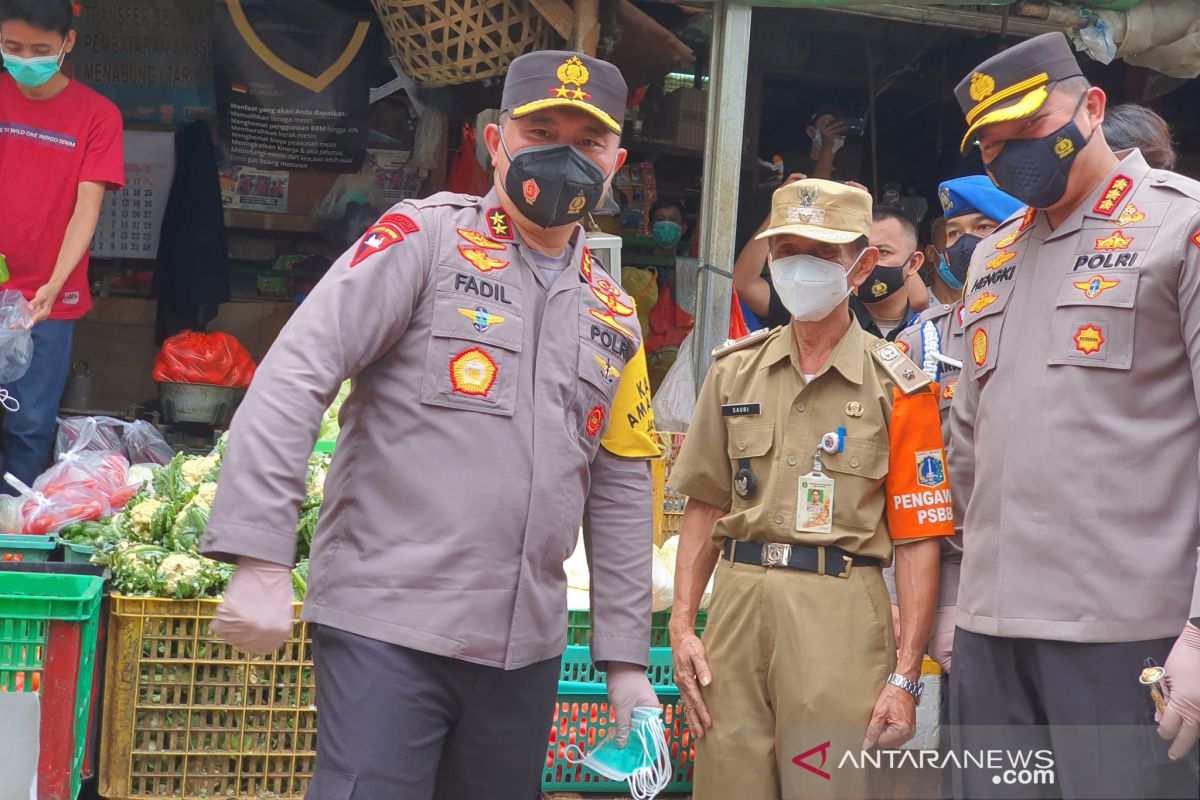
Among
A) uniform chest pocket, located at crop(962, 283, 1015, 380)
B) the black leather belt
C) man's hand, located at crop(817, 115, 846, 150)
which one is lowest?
the black leather belt

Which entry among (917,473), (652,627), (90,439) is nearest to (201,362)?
(90,439)

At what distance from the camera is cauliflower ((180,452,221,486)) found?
16.8 feet

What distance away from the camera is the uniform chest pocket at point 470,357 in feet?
9.04

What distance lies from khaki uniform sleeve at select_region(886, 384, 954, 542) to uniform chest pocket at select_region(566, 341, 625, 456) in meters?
0.94

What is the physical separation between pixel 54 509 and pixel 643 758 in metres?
3.23

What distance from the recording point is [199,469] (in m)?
5.19

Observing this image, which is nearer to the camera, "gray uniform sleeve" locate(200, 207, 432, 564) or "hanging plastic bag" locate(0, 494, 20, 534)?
"gray uniform sleeve" locate(200, 207, 432, 564)

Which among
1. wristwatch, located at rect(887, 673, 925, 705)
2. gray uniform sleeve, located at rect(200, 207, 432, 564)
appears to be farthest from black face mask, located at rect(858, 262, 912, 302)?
gray uniform sleeve, located at rect(200, 207, 432, 564)

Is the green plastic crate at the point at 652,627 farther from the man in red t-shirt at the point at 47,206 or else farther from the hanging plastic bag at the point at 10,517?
the man in red t-shirt at the point at 47,206

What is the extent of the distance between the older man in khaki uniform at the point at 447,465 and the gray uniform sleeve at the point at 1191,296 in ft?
4.02

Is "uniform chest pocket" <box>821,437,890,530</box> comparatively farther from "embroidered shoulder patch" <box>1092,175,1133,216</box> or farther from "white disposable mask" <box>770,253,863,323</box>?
"embroidered shoulder patch" <box>1092,175,1133,216</box>

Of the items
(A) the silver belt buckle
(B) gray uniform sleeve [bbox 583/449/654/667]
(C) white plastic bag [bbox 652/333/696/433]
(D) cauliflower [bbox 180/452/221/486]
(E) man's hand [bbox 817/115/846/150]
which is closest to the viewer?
(B) gray uniform sleeve [bbox 583/449/654/667]

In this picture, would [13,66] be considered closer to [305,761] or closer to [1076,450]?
[305,761]

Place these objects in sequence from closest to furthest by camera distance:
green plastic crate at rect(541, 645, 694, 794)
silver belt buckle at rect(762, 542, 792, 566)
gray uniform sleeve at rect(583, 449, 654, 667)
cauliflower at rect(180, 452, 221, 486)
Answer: gray uniform sleeve at rect(583, 449, 654, 667) < silver belt buckle at rect(762, 542, 792, 566) < green plastic crate at rect(541, 645, 694, 794) < cauliflower at rect(180, 452, 221, 486)
